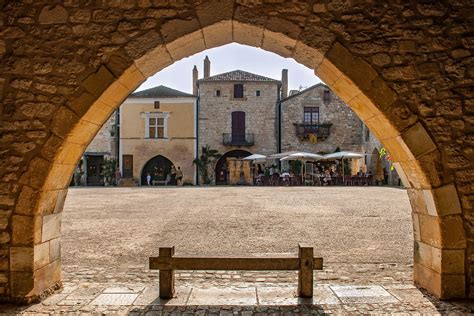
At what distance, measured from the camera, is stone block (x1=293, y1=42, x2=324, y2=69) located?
362 cm

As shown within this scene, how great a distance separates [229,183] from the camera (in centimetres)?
2647

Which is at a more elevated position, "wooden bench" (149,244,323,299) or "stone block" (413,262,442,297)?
"wooden bench" (149,244,323,299)

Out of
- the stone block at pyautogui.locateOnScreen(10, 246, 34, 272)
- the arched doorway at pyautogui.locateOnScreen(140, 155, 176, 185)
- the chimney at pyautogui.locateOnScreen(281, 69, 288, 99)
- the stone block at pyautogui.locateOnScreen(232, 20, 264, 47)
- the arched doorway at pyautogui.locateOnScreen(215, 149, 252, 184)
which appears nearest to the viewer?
the stone block at pyautogui.locateOnScreen(10, 246, 34, 272)

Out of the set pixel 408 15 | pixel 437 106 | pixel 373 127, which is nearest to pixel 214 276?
pixel 373 127

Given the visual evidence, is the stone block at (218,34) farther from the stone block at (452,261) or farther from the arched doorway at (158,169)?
the arched doorway at (158,169)

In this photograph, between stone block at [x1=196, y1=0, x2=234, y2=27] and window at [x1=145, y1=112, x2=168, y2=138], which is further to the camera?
window at [x1=145, y1=112, x2=168, y2=138]

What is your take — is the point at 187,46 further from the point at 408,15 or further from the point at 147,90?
the point at 147,90

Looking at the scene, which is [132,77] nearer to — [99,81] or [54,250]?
[99,81]

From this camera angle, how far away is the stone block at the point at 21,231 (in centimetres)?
354

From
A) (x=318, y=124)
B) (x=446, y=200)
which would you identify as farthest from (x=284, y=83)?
(x=446, y=200)

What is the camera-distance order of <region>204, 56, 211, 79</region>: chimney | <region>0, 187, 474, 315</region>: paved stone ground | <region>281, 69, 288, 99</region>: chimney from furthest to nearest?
<region>281, 69, 288, 99</region>: chimney, <region>204, 56, 211, 79</region>: chimney, <region>0, 187, 474, 315</region>: paved stone ground

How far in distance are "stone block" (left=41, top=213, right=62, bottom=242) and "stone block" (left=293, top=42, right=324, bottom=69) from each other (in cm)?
274

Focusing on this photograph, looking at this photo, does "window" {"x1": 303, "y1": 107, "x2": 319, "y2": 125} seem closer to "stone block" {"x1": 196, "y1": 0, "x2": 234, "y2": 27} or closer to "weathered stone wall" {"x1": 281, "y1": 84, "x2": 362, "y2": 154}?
"weathered stone wall" {"x1": 281, "y1": 84, "x2": 362, "y2": 154}

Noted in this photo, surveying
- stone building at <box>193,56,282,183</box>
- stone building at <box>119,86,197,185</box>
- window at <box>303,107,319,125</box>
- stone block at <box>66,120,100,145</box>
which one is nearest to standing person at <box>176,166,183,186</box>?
stone building at <box>119,86,197,185</box>
